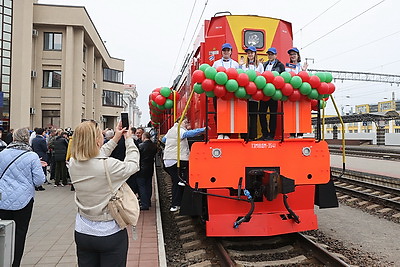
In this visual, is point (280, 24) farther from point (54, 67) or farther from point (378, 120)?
point (378, 120)

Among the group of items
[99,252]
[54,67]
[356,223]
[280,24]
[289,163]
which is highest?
[54,67]

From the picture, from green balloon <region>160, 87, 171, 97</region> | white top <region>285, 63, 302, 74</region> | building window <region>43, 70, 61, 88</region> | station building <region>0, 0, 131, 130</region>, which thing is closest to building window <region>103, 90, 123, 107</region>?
station building <region>0, 0, 131, 130</region>

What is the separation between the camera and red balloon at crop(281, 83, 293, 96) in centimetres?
513

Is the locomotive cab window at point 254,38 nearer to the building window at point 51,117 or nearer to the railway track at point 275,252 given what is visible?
the railway track at point 275,252

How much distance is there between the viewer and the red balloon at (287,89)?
5.13 metres

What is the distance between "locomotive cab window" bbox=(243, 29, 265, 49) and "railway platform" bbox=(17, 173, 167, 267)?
372 cm

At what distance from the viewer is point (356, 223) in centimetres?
728

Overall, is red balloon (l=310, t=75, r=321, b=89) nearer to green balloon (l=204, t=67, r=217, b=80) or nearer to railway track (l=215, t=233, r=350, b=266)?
green balloon (l=204, t=67, r=217, b=80)

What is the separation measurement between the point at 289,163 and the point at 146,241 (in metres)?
2.54

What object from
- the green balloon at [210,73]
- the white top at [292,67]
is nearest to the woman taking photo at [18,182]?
the green balloon at [210,73]

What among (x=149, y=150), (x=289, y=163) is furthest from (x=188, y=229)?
(x=289, y=163)

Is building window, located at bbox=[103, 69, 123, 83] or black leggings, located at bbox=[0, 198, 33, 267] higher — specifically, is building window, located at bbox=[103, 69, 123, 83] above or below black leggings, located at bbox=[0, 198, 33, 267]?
above

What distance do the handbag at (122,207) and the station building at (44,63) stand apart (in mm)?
22366

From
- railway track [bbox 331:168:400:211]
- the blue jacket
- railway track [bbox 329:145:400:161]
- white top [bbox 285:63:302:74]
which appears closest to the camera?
the blue jacket
